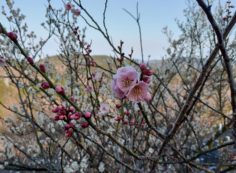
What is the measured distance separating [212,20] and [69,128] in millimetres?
954

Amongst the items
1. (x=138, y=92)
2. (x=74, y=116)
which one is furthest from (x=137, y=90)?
(x=74, y=116)

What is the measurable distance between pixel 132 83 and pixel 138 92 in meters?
0.05

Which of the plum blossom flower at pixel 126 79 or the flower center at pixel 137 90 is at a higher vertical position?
the plum blossom flower at pixel 126 79

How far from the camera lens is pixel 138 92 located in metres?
1.60

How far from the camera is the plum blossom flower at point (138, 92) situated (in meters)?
1.57

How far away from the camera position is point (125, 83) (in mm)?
1616

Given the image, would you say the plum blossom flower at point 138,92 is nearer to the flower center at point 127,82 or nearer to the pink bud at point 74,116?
the flower center at point 127,82

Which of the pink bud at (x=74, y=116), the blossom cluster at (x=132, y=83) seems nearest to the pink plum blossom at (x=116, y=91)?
the blossom cluster at (x=132, y=83)

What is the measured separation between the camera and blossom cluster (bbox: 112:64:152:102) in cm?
157

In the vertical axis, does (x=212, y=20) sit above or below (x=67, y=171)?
below

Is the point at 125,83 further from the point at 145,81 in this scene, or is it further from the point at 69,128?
the point at 69,128

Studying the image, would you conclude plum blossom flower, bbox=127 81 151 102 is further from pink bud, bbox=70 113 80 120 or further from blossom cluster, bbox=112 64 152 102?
pink bud, bbox=70 113 80 120

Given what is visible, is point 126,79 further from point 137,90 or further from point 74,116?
point 74,116

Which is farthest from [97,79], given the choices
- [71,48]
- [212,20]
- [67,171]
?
[212,20]
